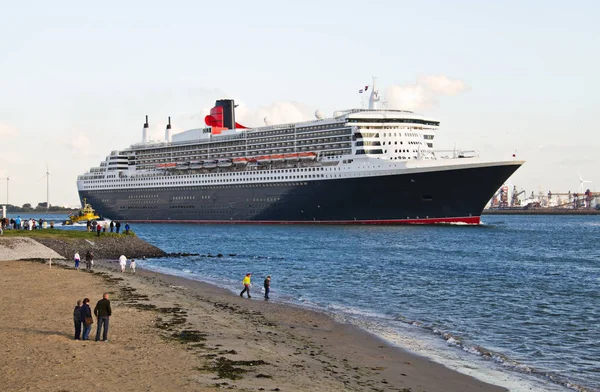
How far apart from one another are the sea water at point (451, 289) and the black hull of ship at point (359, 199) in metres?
5.78

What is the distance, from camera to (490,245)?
61.8 m

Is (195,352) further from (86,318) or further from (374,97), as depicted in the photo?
(374,97)

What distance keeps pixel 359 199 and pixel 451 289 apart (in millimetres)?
45390

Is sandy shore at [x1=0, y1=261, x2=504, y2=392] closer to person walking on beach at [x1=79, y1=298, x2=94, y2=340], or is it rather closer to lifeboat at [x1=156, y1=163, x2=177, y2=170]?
person walking on beach at [x1=79, y1=298, x2=94, y2=340]

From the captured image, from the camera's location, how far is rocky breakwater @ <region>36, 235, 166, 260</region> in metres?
44.7

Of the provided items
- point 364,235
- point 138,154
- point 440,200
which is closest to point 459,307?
point 364,235

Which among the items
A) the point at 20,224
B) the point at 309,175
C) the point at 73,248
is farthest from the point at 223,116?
the point at 73,248

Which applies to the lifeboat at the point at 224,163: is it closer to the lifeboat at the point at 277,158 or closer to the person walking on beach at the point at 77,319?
the lifeboat at the point at 277,158

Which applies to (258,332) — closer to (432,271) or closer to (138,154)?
(432,271)

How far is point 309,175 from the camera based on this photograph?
8244 centimetres

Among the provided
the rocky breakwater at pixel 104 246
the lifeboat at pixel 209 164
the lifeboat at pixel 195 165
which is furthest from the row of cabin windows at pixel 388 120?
the rocky breakwater at pixel 104 246

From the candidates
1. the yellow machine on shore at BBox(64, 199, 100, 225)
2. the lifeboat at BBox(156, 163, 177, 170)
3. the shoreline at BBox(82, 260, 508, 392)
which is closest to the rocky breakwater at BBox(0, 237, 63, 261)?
the shoreline at BBox(82, 260, 508, 392)

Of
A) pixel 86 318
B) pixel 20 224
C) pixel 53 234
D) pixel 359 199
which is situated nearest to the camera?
pixel 86 318

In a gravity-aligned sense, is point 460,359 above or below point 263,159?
Answer: below
